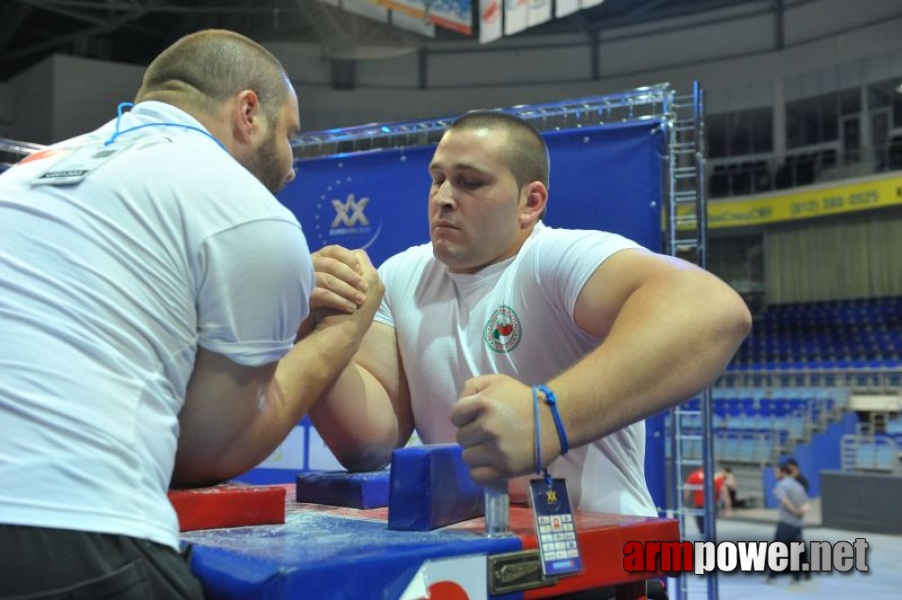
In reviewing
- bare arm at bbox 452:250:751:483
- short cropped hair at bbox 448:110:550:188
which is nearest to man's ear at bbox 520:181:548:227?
short cropped hair at bbox 448:110:550:188

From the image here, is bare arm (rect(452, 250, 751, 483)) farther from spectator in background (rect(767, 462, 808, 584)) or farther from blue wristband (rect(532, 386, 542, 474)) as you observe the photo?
spectator in background (rect(767, 462, 808, 584))

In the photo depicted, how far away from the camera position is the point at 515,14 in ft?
28.8

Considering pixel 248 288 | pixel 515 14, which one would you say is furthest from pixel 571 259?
pixel 515 14

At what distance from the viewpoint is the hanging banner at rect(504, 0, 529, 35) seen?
8.65 m

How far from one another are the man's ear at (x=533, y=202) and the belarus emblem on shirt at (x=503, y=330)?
0.26 meters

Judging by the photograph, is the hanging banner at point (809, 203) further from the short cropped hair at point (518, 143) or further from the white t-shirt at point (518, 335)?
the white t-shirt at point (518, 335)

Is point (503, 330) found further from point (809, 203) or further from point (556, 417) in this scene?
point (809, 203)

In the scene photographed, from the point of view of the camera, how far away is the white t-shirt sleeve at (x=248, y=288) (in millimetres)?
1040

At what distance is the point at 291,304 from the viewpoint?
1106 millimetres

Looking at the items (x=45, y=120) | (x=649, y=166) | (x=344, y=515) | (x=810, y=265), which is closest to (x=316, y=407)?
(x=344, y=515)

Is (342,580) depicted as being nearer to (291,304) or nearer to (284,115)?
(291,304)

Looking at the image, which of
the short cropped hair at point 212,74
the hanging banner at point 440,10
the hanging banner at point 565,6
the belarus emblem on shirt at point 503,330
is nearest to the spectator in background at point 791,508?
the hanging banner at point 565,6

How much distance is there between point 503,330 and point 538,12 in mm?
7414

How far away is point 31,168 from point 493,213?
950 millimetres
